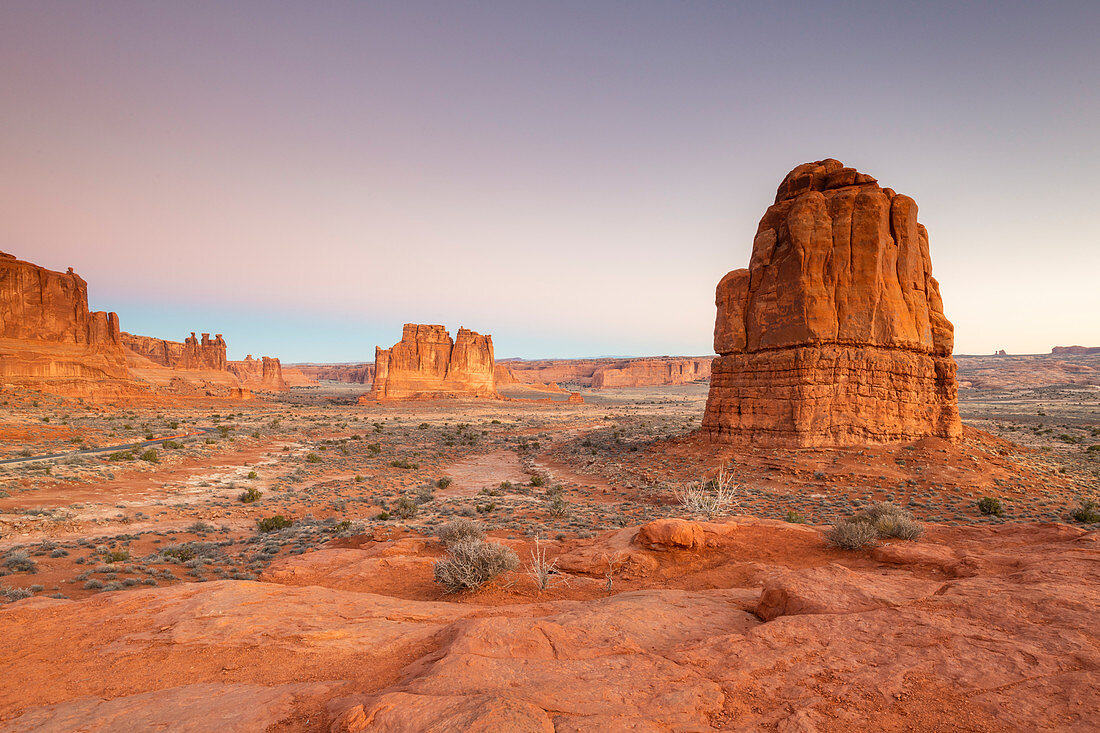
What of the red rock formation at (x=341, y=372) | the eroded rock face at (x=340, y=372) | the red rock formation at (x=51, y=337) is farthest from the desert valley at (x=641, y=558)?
the eroded rock face at (x=340, y=372)

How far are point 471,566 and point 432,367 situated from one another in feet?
237

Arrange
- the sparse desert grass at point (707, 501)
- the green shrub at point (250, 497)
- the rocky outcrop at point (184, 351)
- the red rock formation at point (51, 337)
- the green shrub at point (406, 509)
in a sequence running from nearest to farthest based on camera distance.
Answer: the sparse desert grass at point (707, 501) → the green shrub at point (406, 509) → the green shrub at point (250, 497) → the red rock formation at point (51, 337) → the rocky outcrop at point (184, 351)

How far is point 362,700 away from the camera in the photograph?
3.15 m

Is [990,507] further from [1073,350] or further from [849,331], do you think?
[1073,350]

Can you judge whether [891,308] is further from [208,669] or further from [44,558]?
[44,558]

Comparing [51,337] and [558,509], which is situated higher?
[51,337]

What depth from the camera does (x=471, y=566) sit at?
6.90m

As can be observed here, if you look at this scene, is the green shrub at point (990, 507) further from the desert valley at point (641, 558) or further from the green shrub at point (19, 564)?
the green shrub at point (19, 564)

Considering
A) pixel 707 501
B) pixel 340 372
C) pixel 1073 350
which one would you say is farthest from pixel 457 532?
pixel 1073 350

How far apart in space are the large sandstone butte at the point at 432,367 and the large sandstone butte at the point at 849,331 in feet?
204

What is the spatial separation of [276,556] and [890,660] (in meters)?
10.9

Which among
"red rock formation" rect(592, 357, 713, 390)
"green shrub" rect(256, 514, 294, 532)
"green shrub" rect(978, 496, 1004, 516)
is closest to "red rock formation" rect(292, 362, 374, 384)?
"red rock formation" rect(592, 357, 713, 390)

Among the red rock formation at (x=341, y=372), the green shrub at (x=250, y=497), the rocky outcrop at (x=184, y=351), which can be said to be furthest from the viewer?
the red rock formation at (x=341, y=372)

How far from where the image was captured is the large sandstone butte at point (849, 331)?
17188mm
